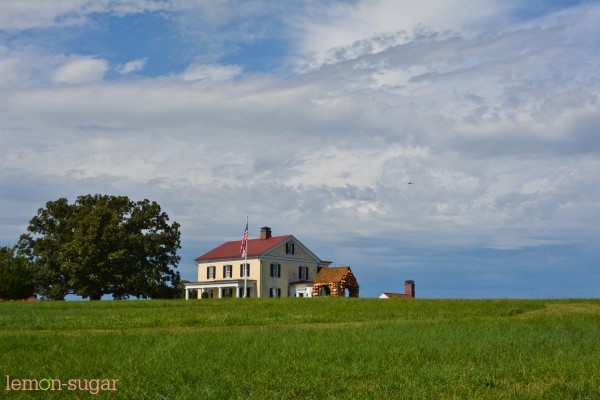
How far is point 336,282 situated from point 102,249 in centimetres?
2455

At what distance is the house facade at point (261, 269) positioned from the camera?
7838 centimetres

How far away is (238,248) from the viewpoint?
8312 cm

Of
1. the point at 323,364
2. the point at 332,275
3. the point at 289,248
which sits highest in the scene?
the point at 289,248

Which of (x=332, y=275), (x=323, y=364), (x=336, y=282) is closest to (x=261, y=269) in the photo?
(x=332, y=275)

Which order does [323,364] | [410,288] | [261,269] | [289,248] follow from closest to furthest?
1. [323,364]
2. [261,269]
3. [289,248]
4. [410,288]

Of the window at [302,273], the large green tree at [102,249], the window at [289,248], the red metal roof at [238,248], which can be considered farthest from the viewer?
the window at [302,273]

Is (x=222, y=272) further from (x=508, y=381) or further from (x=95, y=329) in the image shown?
→ (x=508, y=381)

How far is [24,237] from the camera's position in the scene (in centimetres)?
7088

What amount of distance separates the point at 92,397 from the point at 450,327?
14036 mm

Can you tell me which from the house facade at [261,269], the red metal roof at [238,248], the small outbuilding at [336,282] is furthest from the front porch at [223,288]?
the small outbuilding at [336,282]

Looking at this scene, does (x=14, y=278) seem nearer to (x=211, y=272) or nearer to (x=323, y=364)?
(x=211, y=272)

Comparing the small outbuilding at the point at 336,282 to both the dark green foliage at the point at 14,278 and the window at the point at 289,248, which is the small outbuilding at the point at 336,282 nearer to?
the window at the point at 289,248

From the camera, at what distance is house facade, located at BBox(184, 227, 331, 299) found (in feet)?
257

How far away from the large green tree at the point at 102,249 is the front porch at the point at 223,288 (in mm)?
9421
